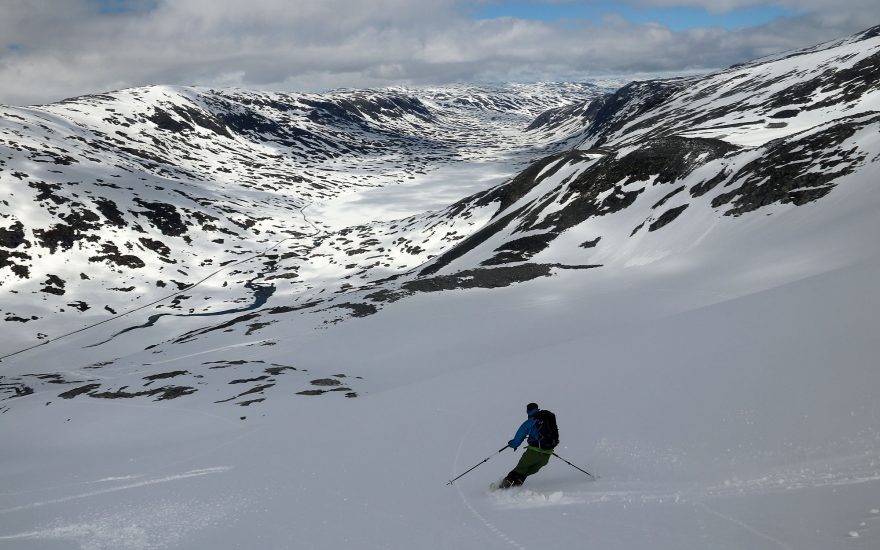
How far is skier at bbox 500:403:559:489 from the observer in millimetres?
11016

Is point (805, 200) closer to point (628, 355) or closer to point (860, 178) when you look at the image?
point (860, 178)

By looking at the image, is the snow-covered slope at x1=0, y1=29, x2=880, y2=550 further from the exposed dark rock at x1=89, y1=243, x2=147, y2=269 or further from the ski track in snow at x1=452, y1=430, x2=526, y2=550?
the exposed dark rock at x1=89, y1=243, x2=147, y2=269

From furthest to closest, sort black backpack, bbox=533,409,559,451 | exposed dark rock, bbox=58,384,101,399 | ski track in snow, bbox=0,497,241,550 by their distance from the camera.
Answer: exposed dark rock, bbox=58,384,101,399
ski track in snow, bbox=0,497,241,550
black backpack, bbox=533,409,559,451

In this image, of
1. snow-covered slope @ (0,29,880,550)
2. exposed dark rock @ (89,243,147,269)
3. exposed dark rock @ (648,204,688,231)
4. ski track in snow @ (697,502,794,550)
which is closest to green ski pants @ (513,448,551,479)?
snow-covered slope @ (0,29,880,550)

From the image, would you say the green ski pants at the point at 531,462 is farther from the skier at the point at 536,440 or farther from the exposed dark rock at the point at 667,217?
the exposed dark rock at the point at 667,217

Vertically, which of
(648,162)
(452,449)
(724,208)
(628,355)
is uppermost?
(648,162)

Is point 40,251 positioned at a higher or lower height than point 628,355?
higher

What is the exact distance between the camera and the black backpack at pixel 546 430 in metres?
11.0

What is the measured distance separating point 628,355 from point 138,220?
143722 millimetres

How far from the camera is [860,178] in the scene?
3438 centimetres

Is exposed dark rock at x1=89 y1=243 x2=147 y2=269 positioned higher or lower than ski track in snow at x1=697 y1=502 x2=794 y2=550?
higher

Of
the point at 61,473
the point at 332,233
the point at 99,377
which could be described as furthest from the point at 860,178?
the point at 332,233

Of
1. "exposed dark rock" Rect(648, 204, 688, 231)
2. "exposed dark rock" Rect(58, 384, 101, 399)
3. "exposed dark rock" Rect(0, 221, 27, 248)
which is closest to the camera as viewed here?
Result: "exposed dark rock" Rect(58, 384, 101, 399)

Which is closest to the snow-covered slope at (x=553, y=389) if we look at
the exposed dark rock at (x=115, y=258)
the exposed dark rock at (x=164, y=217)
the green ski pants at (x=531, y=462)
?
the green ski pants at (x=531, y=462)
